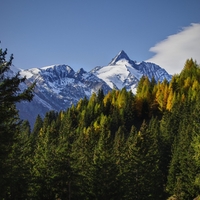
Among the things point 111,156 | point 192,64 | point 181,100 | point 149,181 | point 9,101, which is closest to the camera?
point 9,101

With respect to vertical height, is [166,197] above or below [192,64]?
below

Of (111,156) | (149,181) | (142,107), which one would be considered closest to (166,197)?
(149,181)

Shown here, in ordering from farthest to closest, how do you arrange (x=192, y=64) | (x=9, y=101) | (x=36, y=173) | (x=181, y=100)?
1. (x=192, y=64)
2. (x=181, y=100)
3. (x=36, y=173)
4. (x=9, y=101)

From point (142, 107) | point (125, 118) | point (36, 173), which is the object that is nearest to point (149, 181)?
point (36, 173)

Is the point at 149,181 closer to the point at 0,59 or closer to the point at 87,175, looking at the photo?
the point at 87,175

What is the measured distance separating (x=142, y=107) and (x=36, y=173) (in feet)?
237

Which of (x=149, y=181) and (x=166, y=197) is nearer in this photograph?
(x=149, y=181)

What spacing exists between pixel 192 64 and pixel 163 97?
37561mm

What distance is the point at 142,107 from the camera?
335 ft

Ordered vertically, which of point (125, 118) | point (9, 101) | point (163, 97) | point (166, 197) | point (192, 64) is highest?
point (192, 64)

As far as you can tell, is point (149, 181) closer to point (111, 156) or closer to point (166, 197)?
point (111, 156)

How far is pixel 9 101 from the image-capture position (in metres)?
18.8

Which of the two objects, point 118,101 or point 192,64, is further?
point 192,64

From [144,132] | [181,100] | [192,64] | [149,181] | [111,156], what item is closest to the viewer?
[111,156]
